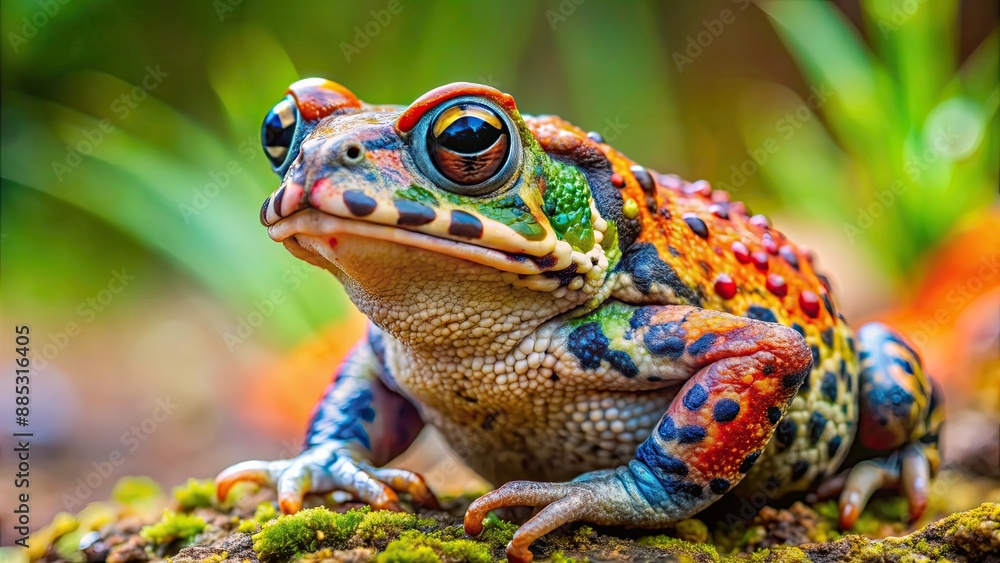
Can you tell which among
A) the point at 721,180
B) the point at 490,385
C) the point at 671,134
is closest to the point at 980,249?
the point at 671,134

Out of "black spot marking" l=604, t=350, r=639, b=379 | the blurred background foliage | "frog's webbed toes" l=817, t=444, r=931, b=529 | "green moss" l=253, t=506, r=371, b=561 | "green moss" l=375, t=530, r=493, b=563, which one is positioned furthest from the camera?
the blurred background foliage

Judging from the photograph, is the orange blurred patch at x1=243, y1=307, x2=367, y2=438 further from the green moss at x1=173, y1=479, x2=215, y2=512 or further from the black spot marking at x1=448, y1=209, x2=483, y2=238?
the black spot marking at x1=448, y1=209, x2=483, y2=238

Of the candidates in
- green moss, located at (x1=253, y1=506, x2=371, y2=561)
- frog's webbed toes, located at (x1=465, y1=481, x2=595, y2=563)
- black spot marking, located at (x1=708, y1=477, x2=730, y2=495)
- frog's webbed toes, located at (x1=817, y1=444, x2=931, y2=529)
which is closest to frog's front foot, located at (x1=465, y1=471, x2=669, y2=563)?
frog's webbed toes, located at (x1=465, y1=481, x2=595, y2=563)

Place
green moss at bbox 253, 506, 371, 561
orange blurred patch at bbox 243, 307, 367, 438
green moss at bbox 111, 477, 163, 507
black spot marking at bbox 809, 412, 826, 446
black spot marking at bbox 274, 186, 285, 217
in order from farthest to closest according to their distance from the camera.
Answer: orange blurred patch at bbox 243, 307, 367, 438 → green moss at bbox 111, 477, 163, 507 → black spot marking at bbox 809, 412, 826, 446 → green moss at bbox 253, 506, 371, 561 → black spot marking at bbox 274, 186, 285, 217

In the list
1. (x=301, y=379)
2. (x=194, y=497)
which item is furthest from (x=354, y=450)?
(x=301, y=379)

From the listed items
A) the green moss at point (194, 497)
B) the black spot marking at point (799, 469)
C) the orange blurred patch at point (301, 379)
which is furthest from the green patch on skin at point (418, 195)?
the orange blurred patch at point (301, 379)

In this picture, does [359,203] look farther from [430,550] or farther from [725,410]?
[725,410]
